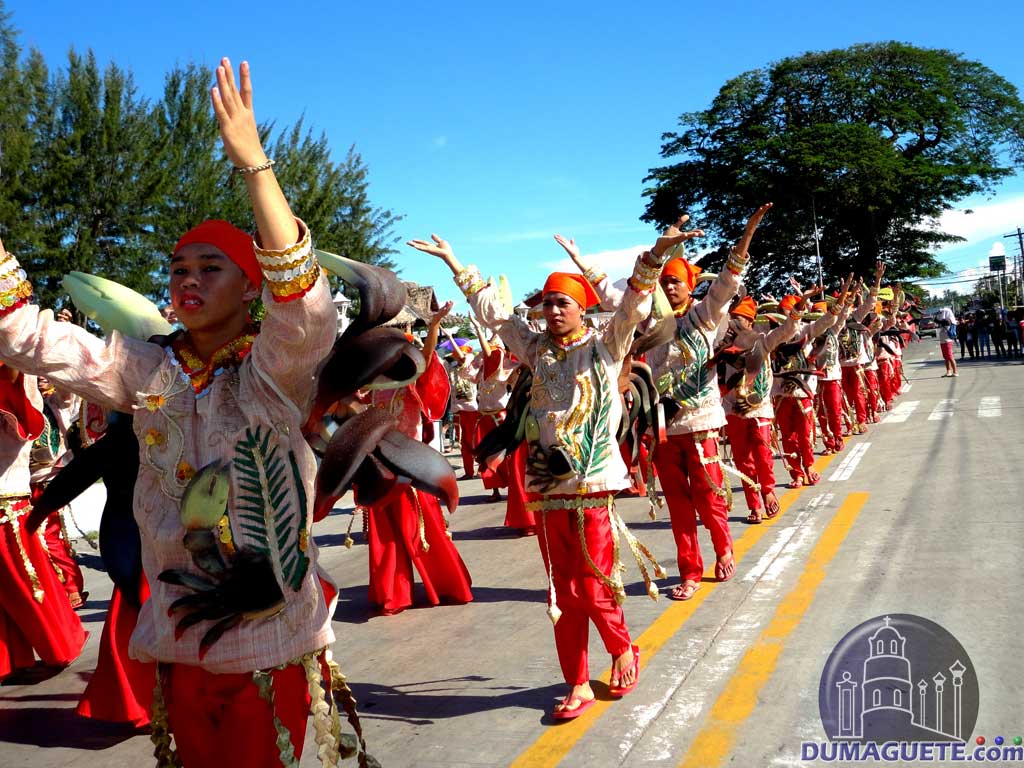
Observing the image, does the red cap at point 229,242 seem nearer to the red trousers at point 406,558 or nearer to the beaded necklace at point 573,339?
the beaded necklace at point 573,339

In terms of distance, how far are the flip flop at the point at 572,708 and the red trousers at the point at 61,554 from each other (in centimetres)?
402

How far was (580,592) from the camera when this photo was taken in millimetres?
4996

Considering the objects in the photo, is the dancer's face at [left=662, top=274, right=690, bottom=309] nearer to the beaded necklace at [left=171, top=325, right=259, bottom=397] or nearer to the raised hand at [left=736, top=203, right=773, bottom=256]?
the raised hand at [left=736, top=203, right=773, bottom=256]

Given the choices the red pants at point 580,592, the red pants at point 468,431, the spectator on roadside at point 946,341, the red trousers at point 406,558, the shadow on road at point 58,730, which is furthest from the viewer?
A: the spectator on roadside at point 946,341

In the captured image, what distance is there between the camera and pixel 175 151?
2494cm

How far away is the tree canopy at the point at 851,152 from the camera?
45031 millimetres

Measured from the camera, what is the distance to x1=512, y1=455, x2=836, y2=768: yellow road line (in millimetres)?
4406

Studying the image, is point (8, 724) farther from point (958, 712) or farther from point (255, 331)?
point (958, 712)

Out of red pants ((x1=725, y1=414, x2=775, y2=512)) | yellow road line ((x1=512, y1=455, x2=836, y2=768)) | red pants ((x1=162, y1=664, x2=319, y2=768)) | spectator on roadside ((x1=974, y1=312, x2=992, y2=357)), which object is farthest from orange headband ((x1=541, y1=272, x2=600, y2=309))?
spectator on roadside ((x1=974, y1=312, x2=992, y2=357))

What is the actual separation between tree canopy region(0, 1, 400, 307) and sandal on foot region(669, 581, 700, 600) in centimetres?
1754

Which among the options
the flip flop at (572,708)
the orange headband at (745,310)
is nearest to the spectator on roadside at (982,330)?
the orange headband at (745,310)

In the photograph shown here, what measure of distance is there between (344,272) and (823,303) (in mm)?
13641

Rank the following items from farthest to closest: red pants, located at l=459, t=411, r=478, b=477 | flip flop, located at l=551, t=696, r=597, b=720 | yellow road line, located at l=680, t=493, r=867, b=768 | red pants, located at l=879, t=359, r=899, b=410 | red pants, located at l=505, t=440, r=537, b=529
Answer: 1. red pants, located at l=879, t=359, r=899, b=410
2. red pants, located at l=459, t=411, r=478, b=477
3. red pants, located at l=505, t=440, r=537, b=529
4. flip flop, located at l=551, t=696, r=597, b=720
5. yellow road line, located at l=680, t=493, r=867, b=768

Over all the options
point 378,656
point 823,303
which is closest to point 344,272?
point 378,656
